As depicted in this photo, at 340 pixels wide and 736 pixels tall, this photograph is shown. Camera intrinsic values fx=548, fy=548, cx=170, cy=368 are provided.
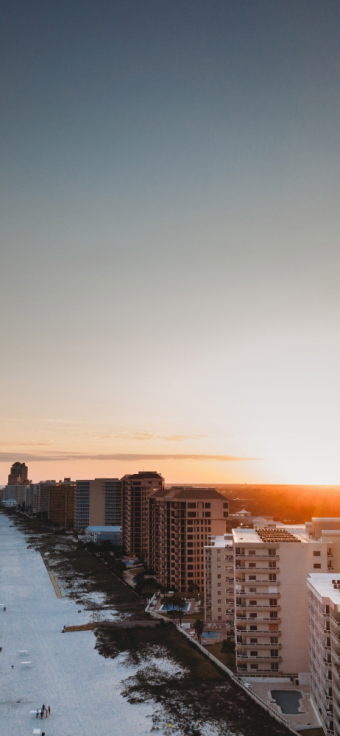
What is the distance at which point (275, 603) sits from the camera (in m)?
54.8

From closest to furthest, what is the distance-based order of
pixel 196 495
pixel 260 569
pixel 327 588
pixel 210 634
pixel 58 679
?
1. pixel 327 588
2. pixel 260 569
3. pixel 58 679
4. pixel 210 634
5. pixel 196 495

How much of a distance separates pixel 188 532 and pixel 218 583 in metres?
18.7

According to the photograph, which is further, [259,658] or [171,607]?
[171,607]

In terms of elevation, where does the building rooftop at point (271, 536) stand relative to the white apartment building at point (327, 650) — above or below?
above

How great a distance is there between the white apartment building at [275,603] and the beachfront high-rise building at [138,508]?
71842 millimetres

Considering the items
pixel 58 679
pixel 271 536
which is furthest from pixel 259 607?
pixel 58 679

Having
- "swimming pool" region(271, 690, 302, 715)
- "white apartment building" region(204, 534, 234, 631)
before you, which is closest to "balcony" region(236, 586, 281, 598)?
"swimming pool" region(271, 690, 302, 715)

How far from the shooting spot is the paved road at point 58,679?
4525 cm

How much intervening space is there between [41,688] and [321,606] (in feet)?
99.3

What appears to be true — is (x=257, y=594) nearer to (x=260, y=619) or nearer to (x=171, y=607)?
(x=260, y=619)

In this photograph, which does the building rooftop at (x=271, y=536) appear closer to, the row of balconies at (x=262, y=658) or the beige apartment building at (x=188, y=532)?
the row of balconies at (x=262, y=658)

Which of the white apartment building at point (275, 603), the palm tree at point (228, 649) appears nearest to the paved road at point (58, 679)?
the palm tree at point (228, 649)

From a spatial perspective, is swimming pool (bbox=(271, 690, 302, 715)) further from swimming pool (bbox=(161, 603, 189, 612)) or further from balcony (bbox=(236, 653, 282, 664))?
swimming pool (bbox=(161, 603, 189, 612))

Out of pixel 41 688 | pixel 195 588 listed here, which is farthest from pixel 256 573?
pixel 195 588
